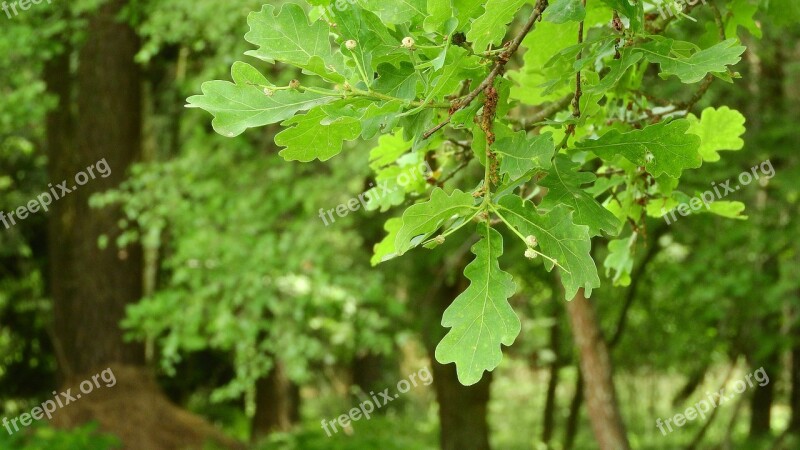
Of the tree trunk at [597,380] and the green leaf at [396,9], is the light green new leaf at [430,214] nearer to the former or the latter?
the green leaf at [396,9]

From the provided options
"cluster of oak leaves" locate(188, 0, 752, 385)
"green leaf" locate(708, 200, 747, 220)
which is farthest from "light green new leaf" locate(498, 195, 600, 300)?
"green leaf" locate(708, 200, 747, 220)

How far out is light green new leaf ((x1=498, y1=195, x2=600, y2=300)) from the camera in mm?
1190

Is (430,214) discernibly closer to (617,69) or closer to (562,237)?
(562,237)

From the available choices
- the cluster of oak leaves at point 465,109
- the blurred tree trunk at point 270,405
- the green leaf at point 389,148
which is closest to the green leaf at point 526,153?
the cluster of oak leaves at point 465,109

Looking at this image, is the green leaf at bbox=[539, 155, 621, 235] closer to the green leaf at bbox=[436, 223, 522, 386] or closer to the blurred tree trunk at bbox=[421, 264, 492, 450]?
the green leaf at bbox=[436, 223, 522, 386]

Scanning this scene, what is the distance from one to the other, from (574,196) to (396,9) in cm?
39

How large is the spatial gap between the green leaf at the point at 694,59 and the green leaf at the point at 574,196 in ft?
0.62

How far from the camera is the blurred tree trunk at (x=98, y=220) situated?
7.30 metres

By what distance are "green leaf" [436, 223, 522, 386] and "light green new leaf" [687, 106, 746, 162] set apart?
62 cm

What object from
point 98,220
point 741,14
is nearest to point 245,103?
point 741,14

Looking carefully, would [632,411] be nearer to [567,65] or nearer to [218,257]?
[218,257]

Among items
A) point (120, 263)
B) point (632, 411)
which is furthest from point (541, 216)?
point (632, 411)

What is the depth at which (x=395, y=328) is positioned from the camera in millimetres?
7441

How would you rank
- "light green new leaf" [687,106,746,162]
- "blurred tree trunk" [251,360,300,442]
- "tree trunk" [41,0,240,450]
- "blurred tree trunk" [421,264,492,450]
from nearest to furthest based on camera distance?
"light green new leaf" [687,106,746,162], "tree trunk" [41,0,240,450], "blurred tree trunk" [421,264,492,450], "blurred tree trunk" [251,360,300,442]
